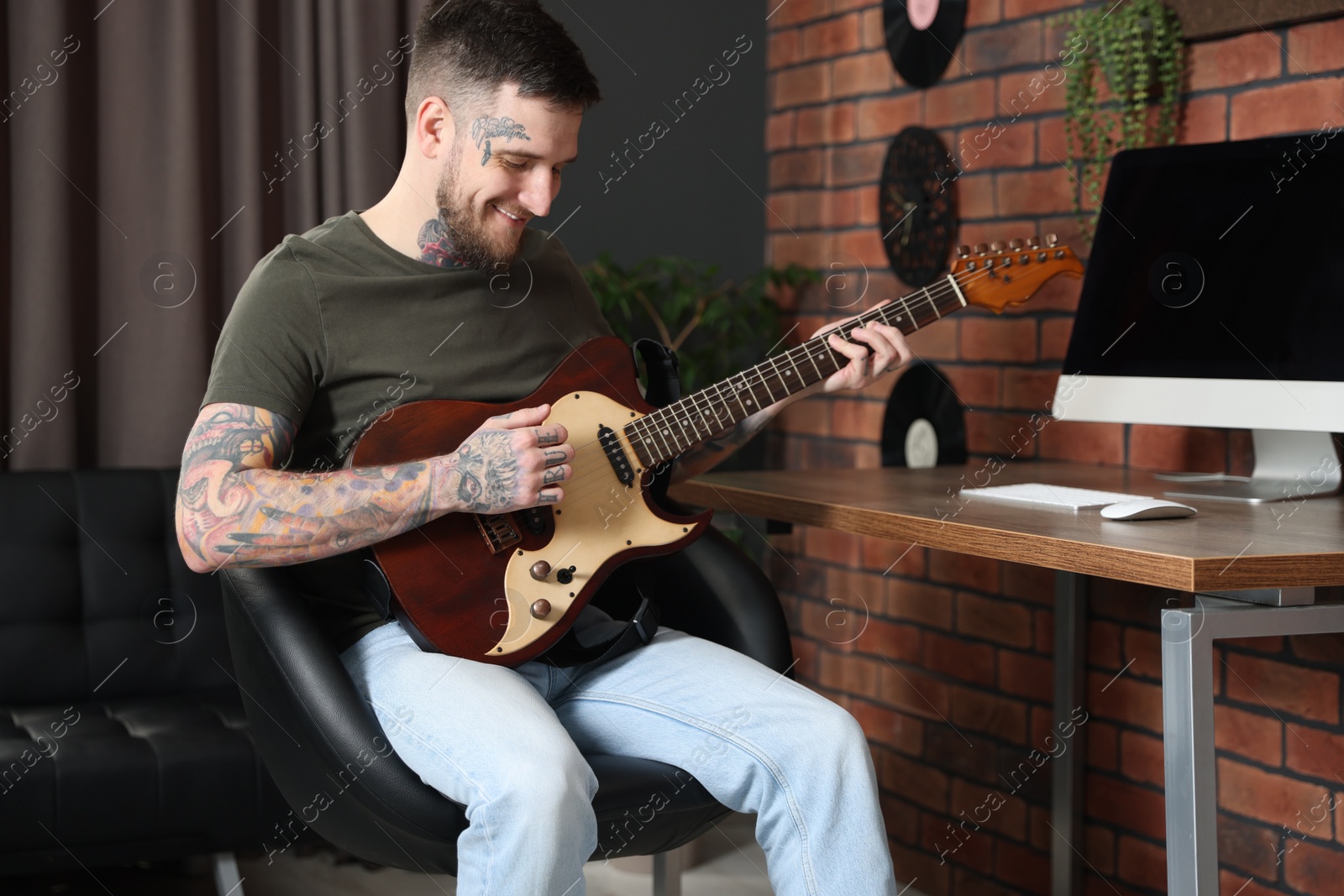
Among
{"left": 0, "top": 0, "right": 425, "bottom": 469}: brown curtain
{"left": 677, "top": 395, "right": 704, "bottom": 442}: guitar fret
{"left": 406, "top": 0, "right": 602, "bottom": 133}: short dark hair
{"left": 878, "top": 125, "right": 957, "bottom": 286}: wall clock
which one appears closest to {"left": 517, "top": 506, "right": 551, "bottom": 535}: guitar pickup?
{"left": 677, "top": 395, "right": 704, "bottom": 442}: guitar fret

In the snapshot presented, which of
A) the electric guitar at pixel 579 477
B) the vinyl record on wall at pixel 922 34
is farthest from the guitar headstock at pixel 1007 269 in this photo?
the vinyl record on wall at pixel 922 34

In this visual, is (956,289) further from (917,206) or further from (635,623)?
(917,206)

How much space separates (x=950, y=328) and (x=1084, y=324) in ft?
1.84

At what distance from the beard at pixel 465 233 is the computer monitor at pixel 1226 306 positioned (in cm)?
77

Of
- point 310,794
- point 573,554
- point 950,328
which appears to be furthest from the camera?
point 950,328

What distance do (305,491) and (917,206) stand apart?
1.41 meters

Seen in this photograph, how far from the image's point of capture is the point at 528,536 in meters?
1.38

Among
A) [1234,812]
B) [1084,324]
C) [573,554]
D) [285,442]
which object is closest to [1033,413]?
[1084,324]

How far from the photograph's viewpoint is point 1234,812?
70.0 inches

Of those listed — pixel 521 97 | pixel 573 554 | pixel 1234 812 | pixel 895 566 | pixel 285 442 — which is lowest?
pixel 1234 812

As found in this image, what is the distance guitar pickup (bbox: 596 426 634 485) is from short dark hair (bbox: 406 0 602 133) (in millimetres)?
363

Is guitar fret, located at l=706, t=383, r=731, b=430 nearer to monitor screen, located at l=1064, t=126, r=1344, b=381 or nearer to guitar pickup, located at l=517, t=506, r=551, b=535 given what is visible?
guitar pickup, located at l=517, t=506, r=551, b=535

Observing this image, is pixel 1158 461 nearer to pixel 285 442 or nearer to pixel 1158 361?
pixel 1158 361

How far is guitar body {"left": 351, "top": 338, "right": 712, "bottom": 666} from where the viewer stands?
52.5 inches
